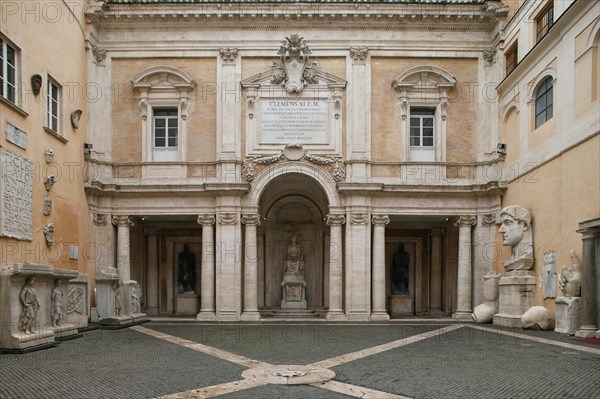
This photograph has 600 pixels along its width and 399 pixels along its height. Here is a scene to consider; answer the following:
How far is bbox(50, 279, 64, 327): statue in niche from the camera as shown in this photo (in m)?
13.6

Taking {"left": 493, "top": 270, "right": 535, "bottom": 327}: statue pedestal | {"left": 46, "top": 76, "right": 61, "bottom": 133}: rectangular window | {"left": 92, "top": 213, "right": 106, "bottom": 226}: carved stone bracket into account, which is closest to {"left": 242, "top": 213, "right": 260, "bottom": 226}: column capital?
{"left": 92, "top": 213, "right": 106, "bottom": 226}: carved stone bracket

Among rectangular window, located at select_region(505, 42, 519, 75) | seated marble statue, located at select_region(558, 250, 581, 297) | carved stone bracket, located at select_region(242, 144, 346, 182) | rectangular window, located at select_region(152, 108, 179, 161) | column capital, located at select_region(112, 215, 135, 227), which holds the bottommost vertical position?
seated marble statue, located at select_region(558, 250, 581, 297)

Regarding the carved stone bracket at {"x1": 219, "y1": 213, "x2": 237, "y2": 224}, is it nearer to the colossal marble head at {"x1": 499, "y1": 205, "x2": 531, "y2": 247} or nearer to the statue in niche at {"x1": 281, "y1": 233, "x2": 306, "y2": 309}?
the statue in niche at {"x1": 281, "y1": 233, "x2": 306, "y2": 309}

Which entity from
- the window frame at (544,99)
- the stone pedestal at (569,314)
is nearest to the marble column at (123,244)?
the stone pedestal at (569,314)

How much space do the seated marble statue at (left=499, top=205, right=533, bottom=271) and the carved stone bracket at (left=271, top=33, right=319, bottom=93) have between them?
7879mm

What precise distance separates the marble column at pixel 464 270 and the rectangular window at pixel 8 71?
A: 14083 millimetres

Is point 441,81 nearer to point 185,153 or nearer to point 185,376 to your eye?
point 185,153

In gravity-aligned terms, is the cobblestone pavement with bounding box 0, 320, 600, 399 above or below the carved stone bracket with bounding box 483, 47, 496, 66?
below

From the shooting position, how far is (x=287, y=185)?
22.0 meters

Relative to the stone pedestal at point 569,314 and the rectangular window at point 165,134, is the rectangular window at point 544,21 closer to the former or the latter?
the stone pedestal at point 569,314

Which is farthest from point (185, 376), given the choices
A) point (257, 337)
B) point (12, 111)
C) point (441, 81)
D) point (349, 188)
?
point (441, 81)

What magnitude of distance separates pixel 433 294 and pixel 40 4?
16769 millimetres

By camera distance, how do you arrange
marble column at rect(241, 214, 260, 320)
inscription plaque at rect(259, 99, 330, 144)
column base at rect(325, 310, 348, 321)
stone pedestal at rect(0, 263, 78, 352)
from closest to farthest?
stone pedestal at rect(0, 263, 78, 352) < column base at rect(325, 310, 348, 321) < marble column at rect(241, 214, 260, 320) < inscription plaque at rect(259, 99, 330, 144)

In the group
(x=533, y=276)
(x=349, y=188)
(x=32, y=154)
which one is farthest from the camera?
(x=349, y=188)
